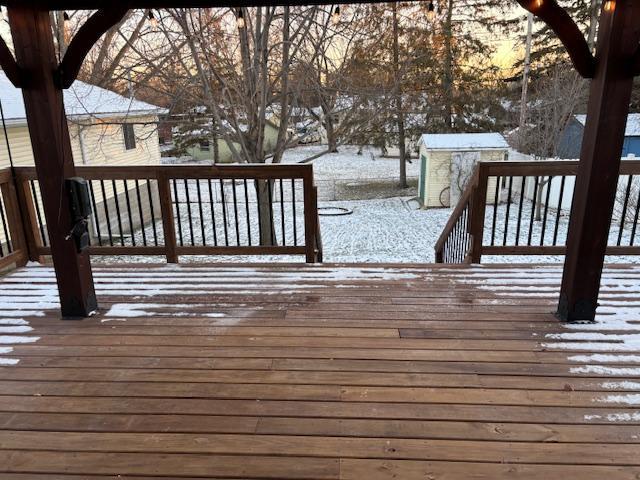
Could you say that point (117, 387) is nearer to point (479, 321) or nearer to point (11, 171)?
point (479, 321)

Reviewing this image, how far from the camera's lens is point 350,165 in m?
23.3

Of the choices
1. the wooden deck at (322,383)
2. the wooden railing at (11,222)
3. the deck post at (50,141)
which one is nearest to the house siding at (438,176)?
the wooden deck at (322,383)

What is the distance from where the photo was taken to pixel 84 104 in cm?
945

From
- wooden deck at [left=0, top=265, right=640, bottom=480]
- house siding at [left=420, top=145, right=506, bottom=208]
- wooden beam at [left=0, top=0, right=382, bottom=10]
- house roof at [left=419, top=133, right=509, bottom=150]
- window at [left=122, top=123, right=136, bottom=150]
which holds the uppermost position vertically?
wooden beam at [left=0, top=0, right=382, bottom=10]

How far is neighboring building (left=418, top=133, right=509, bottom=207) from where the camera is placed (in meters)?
13.4

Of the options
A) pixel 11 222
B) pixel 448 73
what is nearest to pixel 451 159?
pixel 448 73

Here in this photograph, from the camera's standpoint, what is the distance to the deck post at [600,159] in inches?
93.7

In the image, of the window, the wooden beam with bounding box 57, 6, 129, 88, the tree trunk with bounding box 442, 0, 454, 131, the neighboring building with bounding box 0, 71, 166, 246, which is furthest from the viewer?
the tree trunk with bounding box 442, 0, 454, 131

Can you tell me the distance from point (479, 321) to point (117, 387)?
85.6 inches

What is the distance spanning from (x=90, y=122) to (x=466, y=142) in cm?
1038

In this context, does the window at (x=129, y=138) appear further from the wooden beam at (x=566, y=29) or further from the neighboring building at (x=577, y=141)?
the neighboring building at (x=577, y=141)

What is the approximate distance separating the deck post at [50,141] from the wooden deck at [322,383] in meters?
0.26

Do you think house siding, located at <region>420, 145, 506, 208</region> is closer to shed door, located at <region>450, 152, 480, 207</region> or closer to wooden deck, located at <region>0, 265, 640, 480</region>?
shed door, located at <region>450, 152, 480, 207</region>

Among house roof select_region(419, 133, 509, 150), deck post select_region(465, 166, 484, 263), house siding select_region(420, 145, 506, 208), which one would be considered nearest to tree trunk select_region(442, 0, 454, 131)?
house roof select_region(419, 133, 509, 150)
